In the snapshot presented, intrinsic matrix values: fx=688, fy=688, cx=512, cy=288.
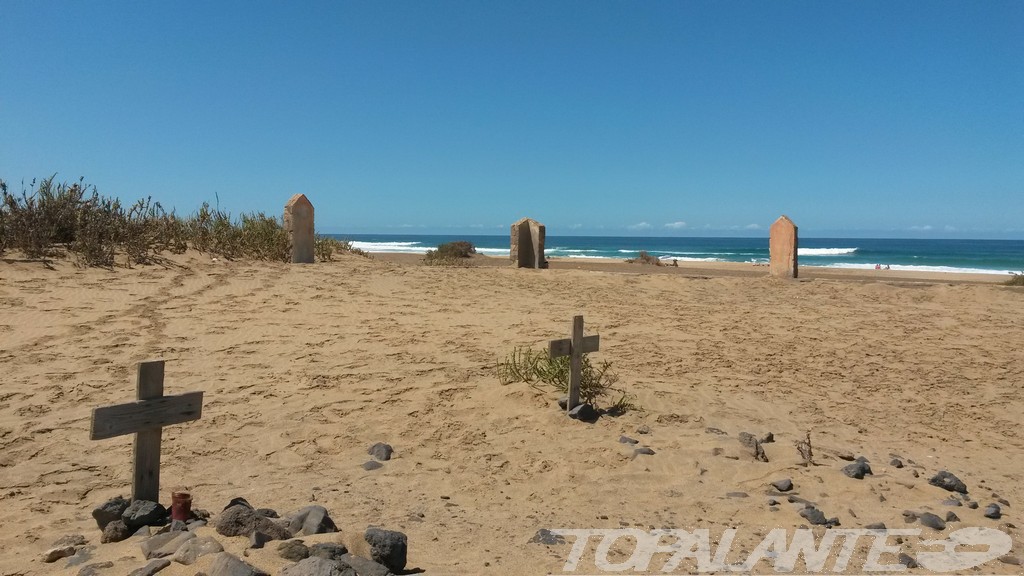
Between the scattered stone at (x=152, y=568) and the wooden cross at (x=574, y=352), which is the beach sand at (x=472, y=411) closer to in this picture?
the scattered stone at (x=152, y=568)

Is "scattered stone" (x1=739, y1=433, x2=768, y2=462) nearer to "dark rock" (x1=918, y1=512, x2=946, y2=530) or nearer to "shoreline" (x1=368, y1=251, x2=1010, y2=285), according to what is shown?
"dark rock" (x1=918, y1=512, x2=946, y2=530)

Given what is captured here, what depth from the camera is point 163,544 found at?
11.1 ft

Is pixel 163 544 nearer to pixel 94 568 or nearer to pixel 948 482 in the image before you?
pixel 94 568

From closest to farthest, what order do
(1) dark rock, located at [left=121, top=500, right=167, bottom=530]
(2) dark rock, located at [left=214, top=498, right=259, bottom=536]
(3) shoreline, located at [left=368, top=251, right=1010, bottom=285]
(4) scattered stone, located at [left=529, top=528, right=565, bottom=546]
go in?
(2) dark rock, located at [left=214, top=498, right=259, bottom=536], (1) dark rock, located at [left=121, top=500, right=167, bottom=530], (4) scattered stone, located at [left=529, top=528, right=565, bottom=546], (3) shoreline, located at [left=368, top=251, right=1010, bottom=285]

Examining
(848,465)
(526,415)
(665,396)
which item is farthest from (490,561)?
(665,396)

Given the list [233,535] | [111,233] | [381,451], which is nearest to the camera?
[233,535]

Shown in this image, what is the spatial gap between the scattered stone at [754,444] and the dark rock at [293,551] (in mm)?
3614

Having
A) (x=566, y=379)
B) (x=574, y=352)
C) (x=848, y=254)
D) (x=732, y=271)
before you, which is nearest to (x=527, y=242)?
(x=732, y=271)

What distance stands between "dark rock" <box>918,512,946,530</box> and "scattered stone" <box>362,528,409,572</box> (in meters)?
3.28

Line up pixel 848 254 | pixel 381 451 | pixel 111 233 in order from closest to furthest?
pixel 381 451
pixel 111 233
pixel 848 254

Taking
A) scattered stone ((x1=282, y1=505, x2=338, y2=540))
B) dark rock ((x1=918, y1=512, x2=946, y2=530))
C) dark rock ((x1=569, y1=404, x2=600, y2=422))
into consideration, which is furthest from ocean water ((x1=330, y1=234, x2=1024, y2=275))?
dark rock ((x1=918, y1=512, x2=946, y2=530))

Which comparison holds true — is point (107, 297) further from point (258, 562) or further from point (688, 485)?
point (688, 485)

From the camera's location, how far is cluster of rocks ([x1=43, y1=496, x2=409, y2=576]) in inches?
120

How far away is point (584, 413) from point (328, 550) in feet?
10.2
